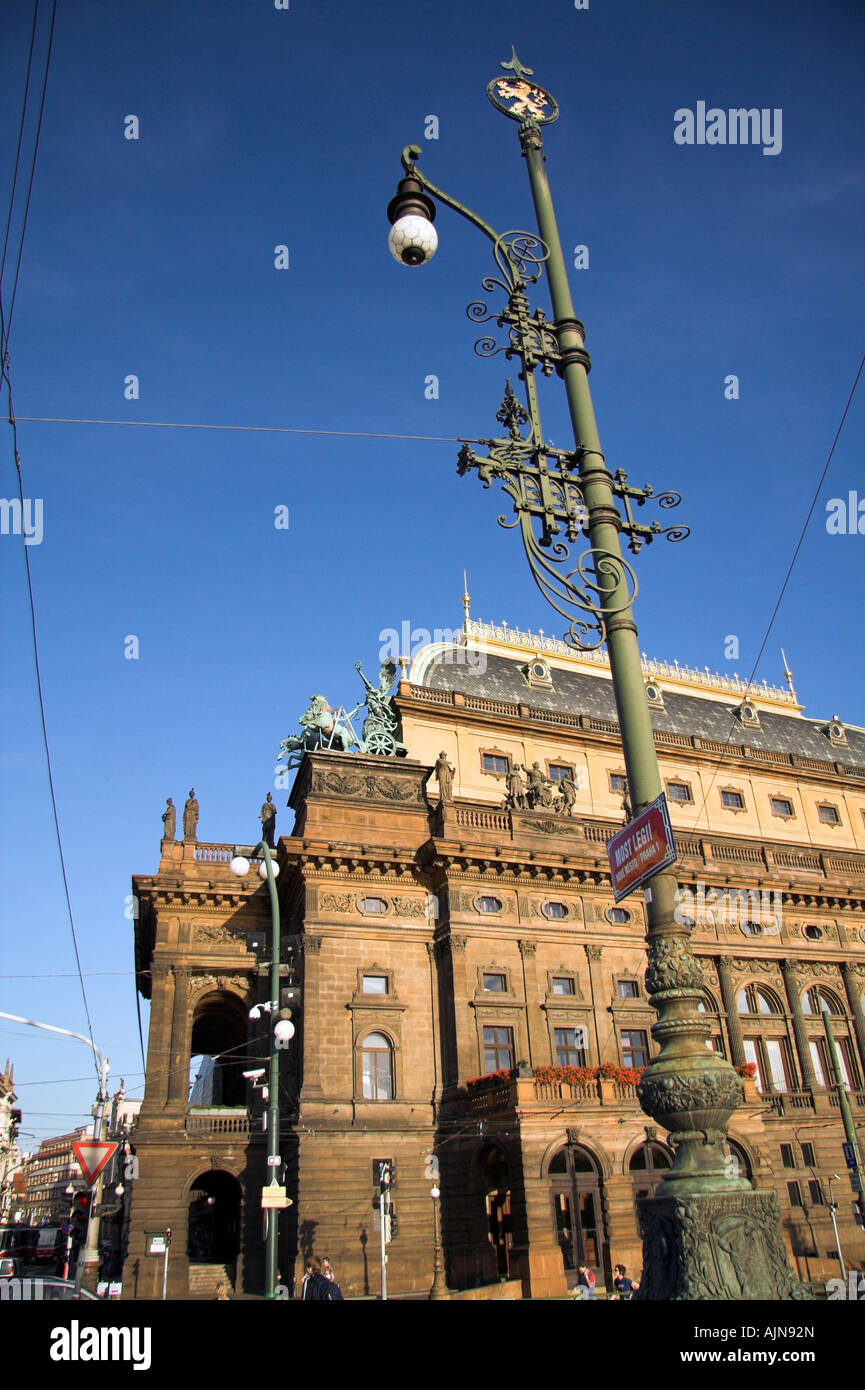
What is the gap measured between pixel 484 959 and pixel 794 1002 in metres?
15.9

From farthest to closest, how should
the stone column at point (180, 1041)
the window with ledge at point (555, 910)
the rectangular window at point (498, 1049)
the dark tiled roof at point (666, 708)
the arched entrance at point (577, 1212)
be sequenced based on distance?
the dark tiled roof at point (666, 708)
the window with ledge at point (555, 910)
the stone column at point (180, 1041)
the rectangular window at point (498, 1049)
the arched entrance at point (577, 1212)

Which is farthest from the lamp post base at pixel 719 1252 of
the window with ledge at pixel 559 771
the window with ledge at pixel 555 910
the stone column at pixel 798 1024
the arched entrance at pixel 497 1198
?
the stone column at pixel 798 1024

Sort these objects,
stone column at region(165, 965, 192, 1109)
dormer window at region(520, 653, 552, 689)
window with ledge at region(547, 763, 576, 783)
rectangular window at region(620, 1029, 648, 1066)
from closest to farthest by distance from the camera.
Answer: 1. stone column at region(165, 965, 192, 1109)
2. rectangular window at region(620, 1029, 648, 1066)
3. window with ledge at region(547, 763, 576, 783)
4. dormer window at region(520, 653, 552, 689)

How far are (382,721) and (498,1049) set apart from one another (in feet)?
47.1

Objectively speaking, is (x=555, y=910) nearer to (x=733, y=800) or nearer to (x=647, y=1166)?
(x=647, y=1166)

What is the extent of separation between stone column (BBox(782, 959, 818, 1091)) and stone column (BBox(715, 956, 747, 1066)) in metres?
2.83

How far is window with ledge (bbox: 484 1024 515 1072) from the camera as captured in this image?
32375 mm

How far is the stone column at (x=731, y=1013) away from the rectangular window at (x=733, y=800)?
939 centimetres


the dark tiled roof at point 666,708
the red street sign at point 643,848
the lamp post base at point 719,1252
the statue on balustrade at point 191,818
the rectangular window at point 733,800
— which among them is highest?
the dark tiled roof at point 666,708

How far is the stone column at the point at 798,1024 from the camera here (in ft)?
128

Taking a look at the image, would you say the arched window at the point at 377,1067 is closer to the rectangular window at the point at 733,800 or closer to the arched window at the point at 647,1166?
the arched window at the point at 647,1166

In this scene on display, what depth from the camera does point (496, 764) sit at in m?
41.3

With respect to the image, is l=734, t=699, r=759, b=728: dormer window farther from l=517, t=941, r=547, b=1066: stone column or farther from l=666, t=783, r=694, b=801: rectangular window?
l=517, t=941, r=547, b=1066: stone column

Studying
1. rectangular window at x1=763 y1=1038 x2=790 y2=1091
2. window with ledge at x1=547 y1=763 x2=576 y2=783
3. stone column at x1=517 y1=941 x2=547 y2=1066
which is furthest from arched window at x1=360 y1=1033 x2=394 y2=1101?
rectangular window at x1=763 y1=1038 x2=790 y2=1091
